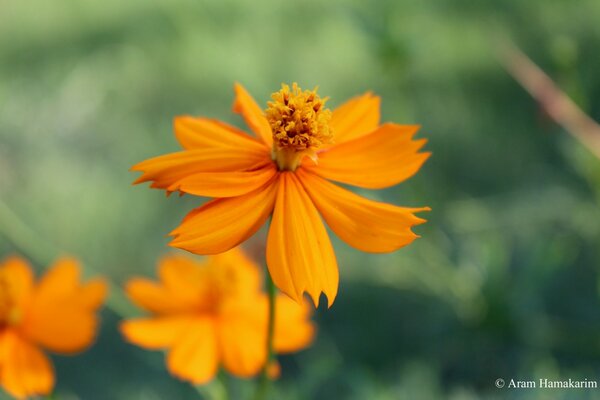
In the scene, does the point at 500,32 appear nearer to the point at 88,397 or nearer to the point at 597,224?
the point at 597,224

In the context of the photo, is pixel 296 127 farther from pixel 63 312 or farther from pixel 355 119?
pixel 63 312

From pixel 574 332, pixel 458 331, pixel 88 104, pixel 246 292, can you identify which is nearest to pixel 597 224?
pixel 574 332

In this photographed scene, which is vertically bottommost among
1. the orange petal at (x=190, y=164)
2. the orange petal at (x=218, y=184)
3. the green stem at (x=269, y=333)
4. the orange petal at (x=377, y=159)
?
the green stem at (x=269, y=333)

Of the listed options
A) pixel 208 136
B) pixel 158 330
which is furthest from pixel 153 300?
pixel 208 136

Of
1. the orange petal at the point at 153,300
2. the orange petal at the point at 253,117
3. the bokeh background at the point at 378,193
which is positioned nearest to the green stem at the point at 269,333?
the orange petal at the point at 253,117

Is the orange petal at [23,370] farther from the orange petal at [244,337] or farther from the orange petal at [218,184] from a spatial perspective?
the orange petal at [218,184]

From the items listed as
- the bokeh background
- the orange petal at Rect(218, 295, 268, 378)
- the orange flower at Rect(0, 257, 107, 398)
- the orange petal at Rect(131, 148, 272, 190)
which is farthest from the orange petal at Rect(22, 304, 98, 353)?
the bokeh background

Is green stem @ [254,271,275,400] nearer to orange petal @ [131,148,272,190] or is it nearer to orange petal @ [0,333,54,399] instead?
orange petal @ [131,148,272,190]
